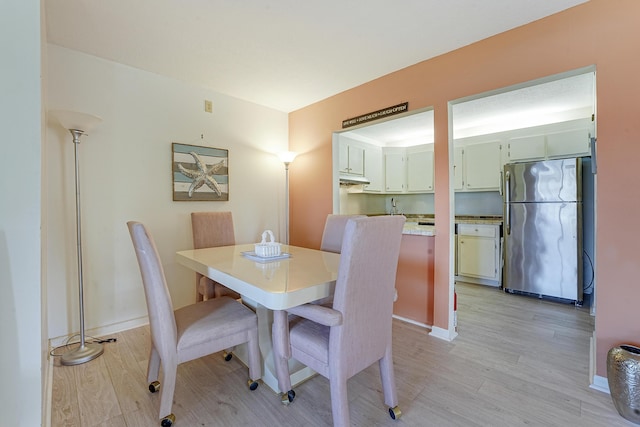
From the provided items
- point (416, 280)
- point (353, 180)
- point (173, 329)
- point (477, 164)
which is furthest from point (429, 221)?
point (173, 329)

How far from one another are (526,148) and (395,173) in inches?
72.7

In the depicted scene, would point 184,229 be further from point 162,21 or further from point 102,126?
point 162,21

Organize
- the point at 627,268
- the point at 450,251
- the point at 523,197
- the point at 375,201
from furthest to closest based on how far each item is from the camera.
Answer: the point at 375,201, the point at 523,197, the point at 450,251, the point at 627,268

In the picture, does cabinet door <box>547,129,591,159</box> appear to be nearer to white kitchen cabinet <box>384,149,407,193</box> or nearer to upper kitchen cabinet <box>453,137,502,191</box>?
upper kitchen cabinet <box>453,137,502,191</box>

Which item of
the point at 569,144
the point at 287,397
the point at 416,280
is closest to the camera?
the point at 287,397

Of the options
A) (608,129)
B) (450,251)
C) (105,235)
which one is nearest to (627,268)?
(608,129)

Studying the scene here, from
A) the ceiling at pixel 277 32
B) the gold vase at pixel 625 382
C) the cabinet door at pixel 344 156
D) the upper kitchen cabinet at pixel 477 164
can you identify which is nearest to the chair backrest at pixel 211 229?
the ceiling at pixel 277 32

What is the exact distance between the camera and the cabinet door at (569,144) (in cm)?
337

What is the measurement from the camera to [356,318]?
1300mm

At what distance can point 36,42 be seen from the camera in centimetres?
112

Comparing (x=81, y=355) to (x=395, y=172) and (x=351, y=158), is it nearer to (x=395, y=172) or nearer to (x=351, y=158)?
(x=351, y=158)

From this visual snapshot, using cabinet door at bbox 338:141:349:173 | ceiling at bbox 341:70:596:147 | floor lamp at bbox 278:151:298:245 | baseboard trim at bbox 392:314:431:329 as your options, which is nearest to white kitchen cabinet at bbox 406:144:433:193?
ceiling at bbox 341:70:596:147

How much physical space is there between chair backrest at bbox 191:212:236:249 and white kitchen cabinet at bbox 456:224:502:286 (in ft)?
10.5

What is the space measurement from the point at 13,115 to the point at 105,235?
1.71m
